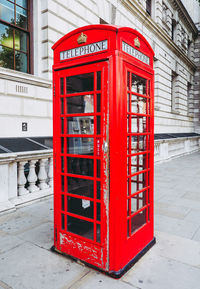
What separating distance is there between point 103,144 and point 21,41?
231 inches

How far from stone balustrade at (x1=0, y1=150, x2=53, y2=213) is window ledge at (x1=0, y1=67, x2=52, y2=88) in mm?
2283

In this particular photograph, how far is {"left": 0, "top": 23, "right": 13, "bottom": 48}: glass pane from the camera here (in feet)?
20.5

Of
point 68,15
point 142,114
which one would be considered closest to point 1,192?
point 142,114

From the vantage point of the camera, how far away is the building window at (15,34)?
6.27 m

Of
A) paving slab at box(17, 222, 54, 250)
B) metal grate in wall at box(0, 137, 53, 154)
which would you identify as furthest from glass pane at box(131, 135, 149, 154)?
metal grate in wall at box(0, 137, 53, 154)

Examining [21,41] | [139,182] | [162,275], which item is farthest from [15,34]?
[162,275]

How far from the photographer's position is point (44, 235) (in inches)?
→ 129

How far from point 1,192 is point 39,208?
78 centimetres

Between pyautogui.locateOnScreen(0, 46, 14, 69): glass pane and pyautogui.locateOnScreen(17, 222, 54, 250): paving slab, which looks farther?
pyautogui.locateOnScreen(0, 46, 14, 69): glass pane

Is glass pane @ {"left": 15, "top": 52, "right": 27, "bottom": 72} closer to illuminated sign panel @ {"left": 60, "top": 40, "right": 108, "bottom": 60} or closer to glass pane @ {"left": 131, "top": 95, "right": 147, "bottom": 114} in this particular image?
illuminated sign panel @ {"left": 60, "top": 40, "right": 108, "bottom": 60}

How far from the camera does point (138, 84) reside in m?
2.70

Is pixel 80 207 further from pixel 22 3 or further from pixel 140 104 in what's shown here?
pixel 22 3

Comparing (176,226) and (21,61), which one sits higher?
(21,61)

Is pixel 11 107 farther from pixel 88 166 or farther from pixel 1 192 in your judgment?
pixel 88 166
